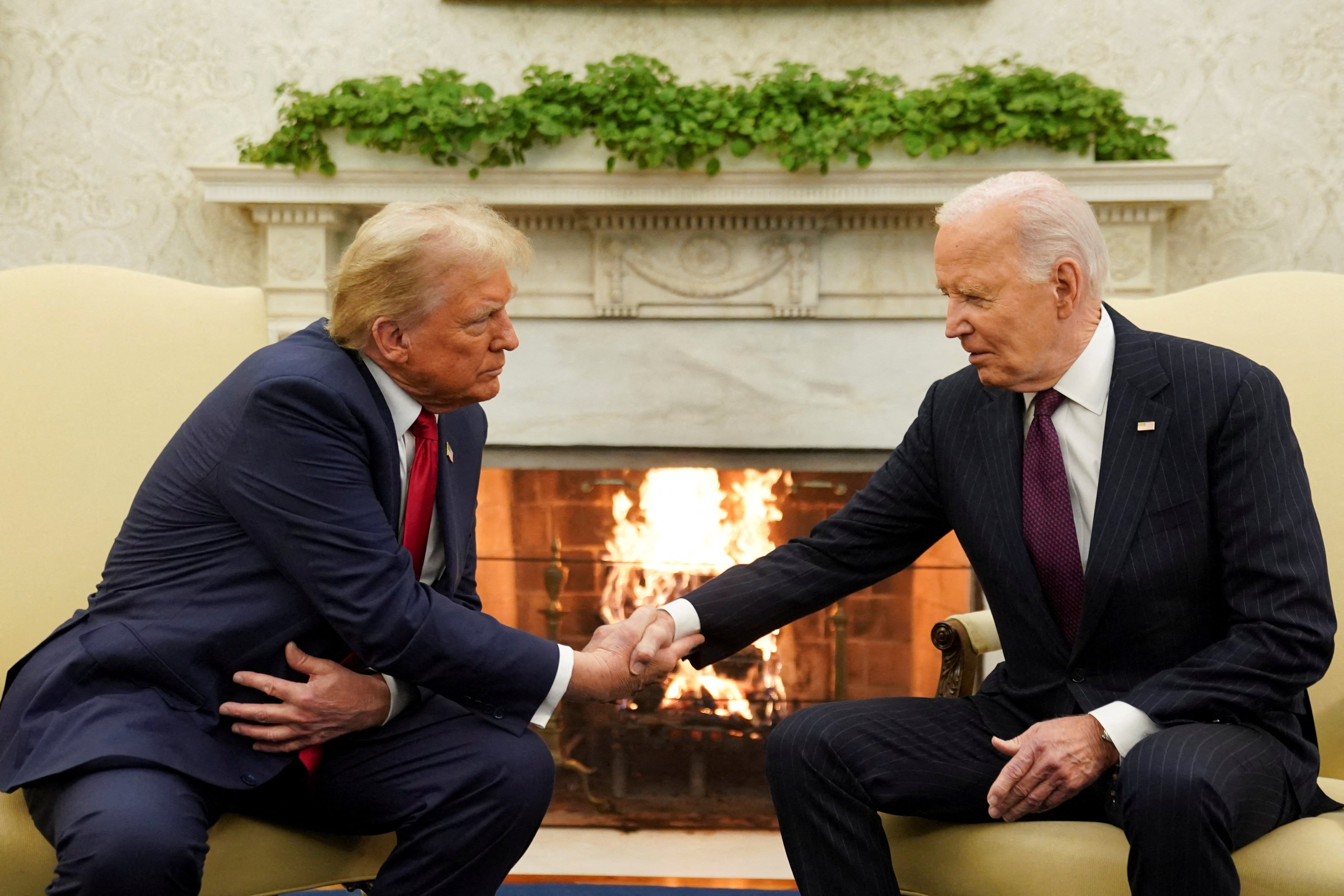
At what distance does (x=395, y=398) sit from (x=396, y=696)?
0.43 meters

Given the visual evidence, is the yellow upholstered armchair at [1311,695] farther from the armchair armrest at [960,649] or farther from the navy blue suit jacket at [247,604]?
the navy blue suit jacket at [247,604]

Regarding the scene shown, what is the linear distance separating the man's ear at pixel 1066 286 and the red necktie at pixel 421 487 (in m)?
0.94

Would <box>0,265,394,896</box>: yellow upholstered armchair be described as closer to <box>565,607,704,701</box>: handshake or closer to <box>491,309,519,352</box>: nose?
<box>491,309,519,352</box>: nose

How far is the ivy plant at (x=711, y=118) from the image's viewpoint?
290cm

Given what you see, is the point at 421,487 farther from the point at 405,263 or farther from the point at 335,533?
the point at 405,263

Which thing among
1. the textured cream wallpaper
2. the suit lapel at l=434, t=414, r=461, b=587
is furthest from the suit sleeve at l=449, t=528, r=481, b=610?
the textured cream wallpaper

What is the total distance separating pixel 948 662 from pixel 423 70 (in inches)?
85.2

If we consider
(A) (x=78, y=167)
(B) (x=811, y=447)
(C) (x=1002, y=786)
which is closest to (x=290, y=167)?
(A) (x=78, y=167)

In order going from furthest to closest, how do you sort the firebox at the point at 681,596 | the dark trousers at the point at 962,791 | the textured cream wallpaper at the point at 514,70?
the firebox at the point at 681,596, the textured cream wallpaper at the point at 514,70, the dark trousers at the point at 962,791

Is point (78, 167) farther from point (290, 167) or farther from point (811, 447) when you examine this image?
point (811, 447)

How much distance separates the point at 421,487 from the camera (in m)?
1.75

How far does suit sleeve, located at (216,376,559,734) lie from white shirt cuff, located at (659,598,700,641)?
1.28ft

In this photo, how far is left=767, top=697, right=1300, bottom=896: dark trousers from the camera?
1379mm

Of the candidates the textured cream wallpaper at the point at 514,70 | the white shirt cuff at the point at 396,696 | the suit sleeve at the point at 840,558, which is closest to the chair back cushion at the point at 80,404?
the white shirt cuff at the point at 396,696
